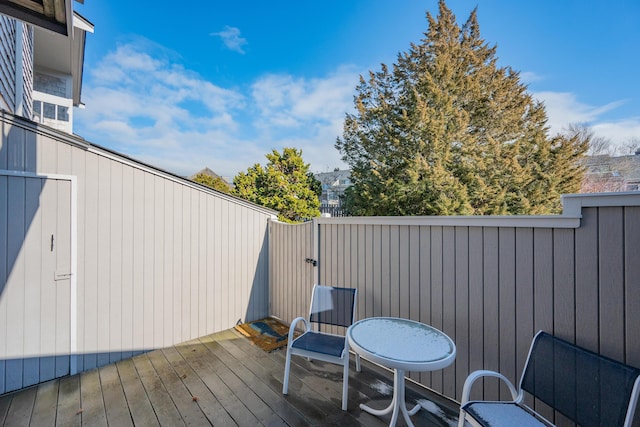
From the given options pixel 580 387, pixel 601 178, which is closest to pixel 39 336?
pixel 580 387

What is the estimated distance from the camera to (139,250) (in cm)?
302

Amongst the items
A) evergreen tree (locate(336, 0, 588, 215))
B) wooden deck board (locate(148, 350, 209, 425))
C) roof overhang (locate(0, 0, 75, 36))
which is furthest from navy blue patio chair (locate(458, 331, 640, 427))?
evergreen tree (locate(336, 0, 588, 215))

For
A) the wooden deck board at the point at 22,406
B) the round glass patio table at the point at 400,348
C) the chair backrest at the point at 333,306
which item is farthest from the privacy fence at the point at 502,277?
the wooden deck board at the point at 22,406

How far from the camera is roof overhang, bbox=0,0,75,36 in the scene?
4.81ft

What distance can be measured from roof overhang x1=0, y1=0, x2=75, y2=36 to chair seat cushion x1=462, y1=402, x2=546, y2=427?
2985 mm

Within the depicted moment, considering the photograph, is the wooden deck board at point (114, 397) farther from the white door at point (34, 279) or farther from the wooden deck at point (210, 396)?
the white door at point (34, 279)

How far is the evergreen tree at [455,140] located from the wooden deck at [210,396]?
8136mm

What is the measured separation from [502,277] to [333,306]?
1536 mm

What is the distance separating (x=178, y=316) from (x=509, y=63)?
14.0 metres

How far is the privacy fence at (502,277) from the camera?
1.52 m

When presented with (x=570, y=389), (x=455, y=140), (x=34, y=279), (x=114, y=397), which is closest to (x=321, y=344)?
(x=570, y=389)

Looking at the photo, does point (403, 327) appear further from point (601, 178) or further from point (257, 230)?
point (601, 178)

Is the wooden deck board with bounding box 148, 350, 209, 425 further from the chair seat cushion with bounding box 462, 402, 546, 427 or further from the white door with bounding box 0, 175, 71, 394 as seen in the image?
the chair seat cushion with bounding box 462, 402, 546, 427

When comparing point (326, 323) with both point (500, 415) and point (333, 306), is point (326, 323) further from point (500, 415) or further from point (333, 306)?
point (500, 415)
